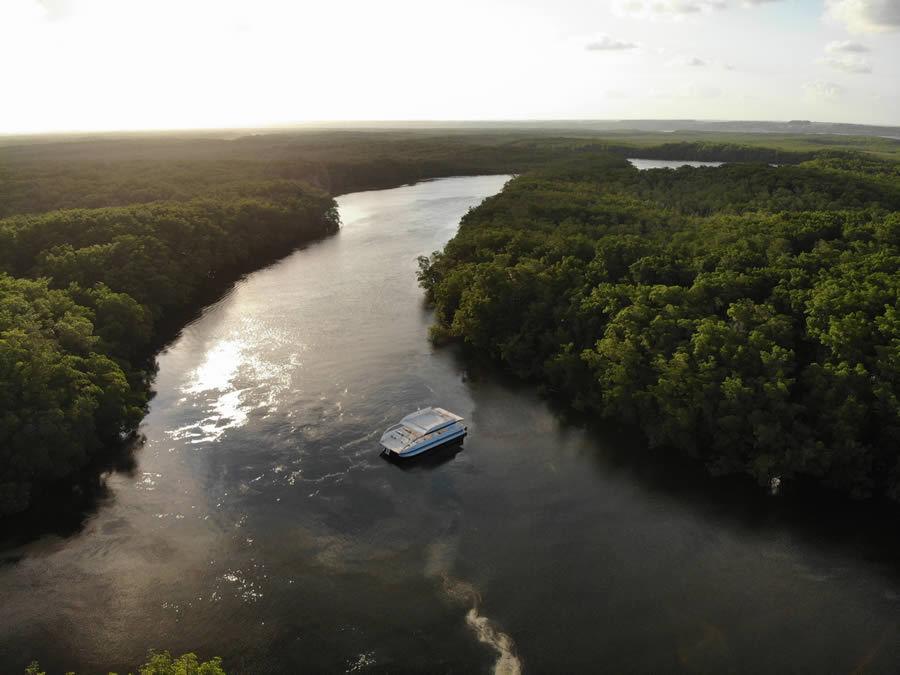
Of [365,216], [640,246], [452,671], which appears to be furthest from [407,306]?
[365,216]

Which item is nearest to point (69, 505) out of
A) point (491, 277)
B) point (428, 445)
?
point (428, 445)

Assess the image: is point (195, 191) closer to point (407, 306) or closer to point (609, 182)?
point (407, 306)

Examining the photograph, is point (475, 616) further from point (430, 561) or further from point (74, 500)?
point (74, 500)

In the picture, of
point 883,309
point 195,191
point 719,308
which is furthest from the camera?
point 195,191

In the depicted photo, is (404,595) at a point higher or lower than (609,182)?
lower

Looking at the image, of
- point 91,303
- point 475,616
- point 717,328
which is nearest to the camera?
point 475,616

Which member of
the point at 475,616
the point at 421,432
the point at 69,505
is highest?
the point at 421,432

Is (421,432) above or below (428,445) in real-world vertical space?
above
